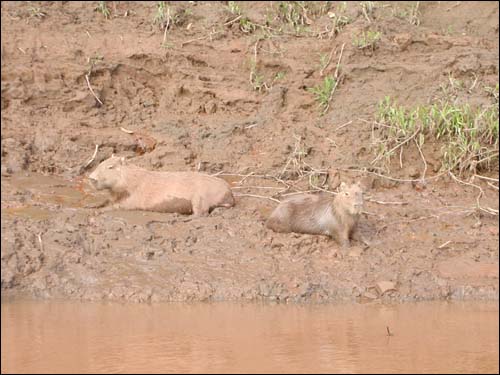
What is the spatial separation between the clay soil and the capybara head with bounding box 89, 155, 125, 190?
21cm

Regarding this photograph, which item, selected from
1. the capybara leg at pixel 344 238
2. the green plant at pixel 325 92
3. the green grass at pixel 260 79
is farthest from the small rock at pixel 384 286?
the green grass at pixel 260 79

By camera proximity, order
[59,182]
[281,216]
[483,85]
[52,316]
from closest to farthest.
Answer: [52,316], [281,216], [59,182], [483,85]

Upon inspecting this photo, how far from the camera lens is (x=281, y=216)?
8594 mm

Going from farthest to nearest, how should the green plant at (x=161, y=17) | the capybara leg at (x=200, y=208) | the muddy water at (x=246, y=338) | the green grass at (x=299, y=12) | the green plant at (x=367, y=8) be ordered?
the green grass at (x=299, y=12) < the green plant at (x=367, y=8) < the green plant at (x=161, y=17) < the capybara leg at (x=200, y=208) < the muddy water at (x=246, y=338)

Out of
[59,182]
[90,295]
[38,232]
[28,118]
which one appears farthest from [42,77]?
[90,295]

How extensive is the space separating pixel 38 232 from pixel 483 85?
6.34 m

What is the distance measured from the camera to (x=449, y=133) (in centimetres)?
1023

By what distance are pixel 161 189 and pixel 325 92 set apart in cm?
313

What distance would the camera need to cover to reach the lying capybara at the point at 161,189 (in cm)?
903

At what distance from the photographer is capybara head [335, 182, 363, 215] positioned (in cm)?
841

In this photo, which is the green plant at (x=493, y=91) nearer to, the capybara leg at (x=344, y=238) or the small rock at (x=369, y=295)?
the capybara leg at (x=344, y=238)

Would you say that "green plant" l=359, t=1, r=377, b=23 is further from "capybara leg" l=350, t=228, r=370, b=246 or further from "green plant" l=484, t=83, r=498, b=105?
"capybara leg" l=350, t=228, r=370, b=246

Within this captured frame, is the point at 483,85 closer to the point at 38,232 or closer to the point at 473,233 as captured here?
the point at 473,233

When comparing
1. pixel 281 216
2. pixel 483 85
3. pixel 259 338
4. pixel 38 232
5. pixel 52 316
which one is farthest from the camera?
pixel 483 85
